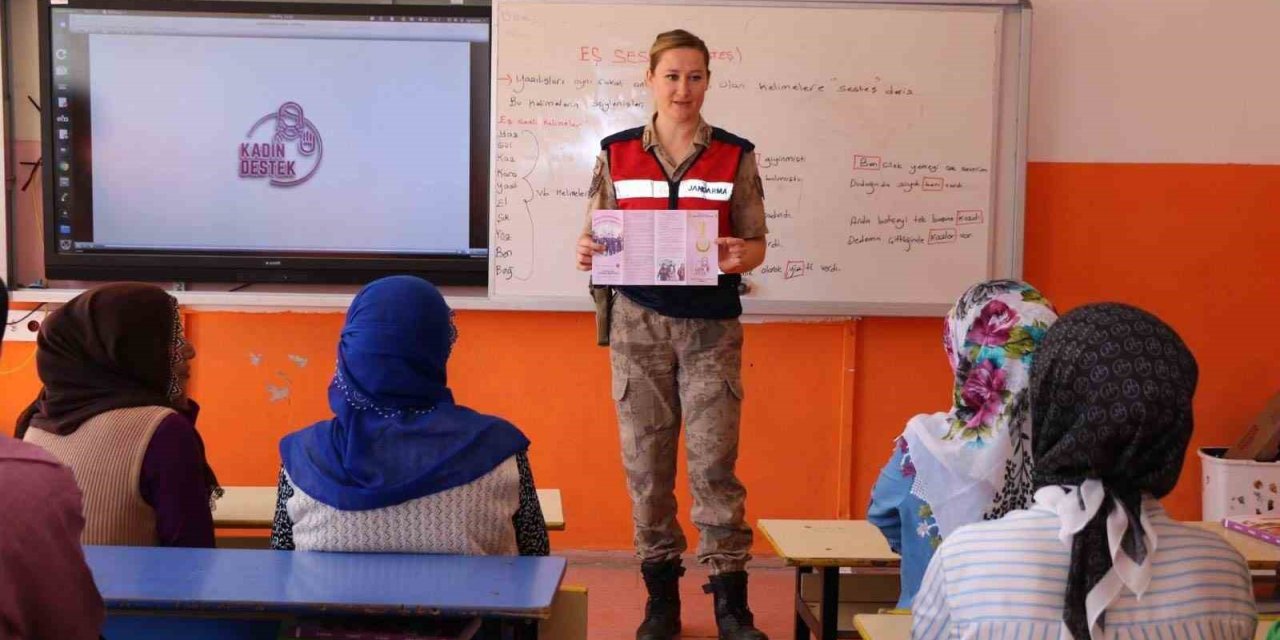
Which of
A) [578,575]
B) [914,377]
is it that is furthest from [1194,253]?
[578,575]

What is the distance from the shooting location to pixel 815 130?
4.54 meters

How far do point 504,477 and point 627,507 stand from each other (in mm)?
2618

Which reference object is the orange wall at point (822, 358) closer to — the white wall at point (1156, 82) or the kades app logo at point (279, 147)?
the white wall at point (1156, 82)

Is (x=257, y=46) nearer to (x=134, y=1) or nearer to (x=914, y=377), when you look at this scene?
(x=134, y=1)

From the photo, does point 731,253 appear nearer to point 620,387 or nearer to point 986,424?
point 620,387

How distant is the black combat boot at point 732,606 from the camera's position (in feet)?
11.3

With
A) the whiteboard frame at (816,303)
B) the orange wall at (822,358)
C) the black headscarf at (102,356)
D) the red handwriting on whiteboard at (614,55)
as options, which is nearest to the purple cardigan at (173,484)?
the black headscarf at (102,356)

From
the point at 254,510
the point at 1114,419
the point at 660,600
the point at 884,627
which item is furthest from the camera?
the point at 660,600

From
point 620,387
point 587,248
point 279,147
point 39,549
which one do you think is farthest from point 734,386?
point 39,549

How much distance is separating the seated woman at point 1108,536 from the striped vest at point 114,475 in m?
1.49

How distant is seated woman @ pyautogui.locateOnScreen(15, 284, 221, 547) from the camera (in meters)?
2.27

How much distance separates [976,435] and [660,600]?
1.65 meters

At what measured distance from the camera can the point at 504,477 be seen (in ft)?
7.02

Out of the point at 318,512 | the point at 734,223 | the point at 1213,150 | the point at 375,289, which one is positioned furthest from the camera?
the point at 1213,150
